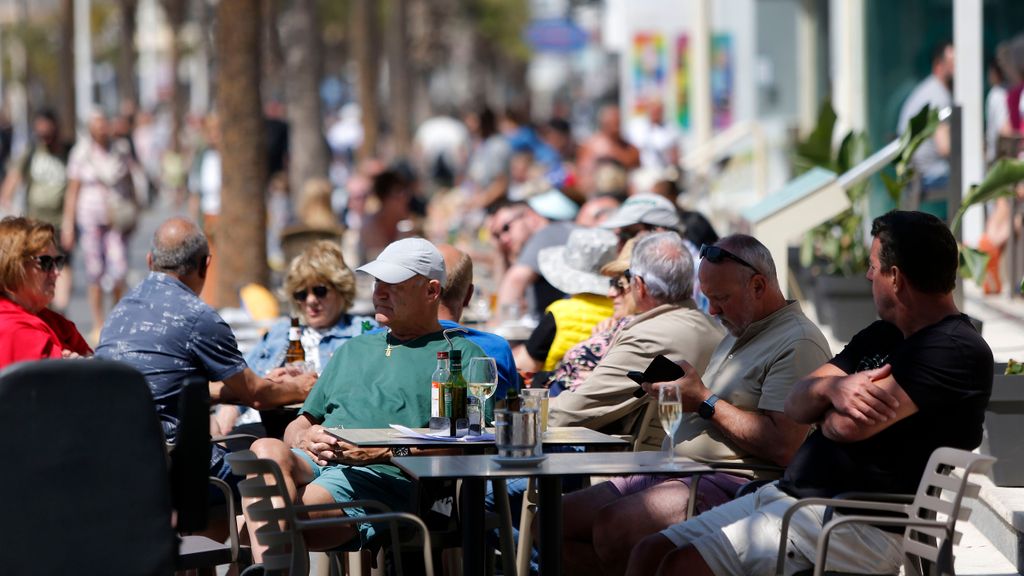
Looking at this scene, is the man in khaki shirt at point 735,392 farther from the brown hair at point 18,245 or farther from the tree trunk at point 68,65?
the tree trunk at point 68,65

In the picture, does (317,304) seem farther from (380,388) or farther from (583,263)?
(380,388)

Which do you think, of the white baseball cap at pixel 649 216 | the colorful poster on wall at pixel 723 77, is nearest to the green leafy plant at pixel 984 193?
the white baseball cap at pixel 649 216

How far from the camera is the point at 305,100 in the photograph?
2452 cm

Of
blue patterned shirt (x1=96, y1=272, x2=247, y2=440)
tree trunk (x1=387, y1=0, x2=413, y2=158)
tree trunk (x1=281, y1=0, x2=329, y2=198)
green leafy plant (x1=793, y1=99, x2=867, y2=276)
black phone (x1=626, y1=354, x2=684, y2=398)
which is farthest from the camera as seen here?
tree trunk (x1=387, y1=0, x2=413, y2=158)

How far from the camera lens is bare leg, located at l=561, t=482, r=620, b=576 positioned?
5883 millimetres

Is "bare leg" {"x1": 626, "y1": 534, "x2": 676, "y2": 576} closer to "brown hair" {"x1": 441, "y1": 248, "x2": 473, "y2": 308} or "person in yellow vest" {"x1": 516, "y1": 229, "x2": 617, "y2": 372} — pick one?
"brown hair" {"x1": 441, "y1": 248, "x2": 473, "y2": 308}

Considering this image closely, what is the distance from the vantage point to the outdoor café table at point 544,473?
15.3 ft

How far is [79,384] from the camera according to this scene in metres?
4.08

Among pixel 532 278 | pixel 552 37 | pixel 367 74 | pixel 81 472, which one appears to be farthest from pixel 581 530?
pixel 552 37

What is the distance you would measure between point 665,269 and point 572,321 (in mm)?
1302

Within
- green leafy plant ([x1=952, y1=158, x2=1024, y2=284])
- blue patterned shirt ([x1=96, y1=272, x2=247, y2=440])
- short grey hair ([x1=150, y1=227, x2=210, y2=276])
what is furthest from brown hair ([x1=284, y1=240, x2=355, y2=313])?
green leafy plant ([x1=952, y1=158, x2=1024, y2=284])

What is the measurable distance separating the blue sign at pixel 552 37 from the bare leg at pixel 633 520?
35.4 meters

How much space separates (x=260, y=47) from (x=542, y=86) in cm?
9624

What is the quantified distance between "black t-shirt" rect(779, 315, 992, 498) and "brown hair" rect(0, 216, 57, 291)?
305 centimetres
